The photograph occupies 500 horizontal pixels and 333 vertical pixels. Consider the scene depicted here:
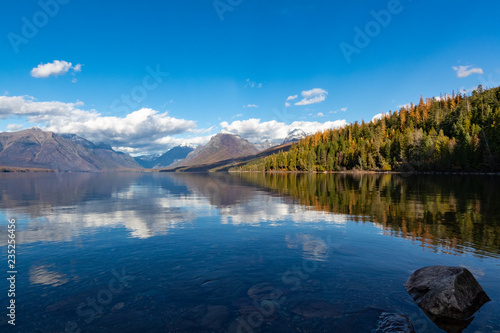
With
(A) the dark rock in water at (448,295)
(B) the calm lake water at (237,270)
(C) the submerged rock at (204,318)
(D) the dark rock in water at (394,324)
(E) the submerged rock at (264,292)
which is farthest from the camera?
(E) the submerged rock at (264,292)

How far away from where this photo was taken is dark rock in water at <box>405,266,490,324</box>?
12781mm

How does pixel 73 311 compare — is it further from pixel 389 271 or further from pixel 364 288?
pixel 389 271

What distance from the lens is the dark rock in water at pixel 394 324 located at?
1163cm

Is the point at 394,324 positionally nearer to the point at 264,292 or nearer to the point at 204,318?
the point at 264,292

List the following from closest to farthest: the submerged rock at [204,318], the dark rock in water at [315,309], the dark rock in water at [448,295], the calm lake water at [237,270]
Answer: the submerged rock at [204,318] < the calm lake water at [237,270] < the dark rock in water at [448,295] < the dark rock in water at [315,309]

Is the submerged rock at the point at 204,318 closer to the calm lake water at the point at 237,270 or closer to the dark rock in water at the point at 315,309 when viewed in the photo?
the calm lake water at the point at 237,270

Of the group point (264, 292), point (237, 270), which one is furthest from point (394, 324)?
point (237, 270)

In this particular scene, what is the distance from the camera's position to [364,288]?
51.1ft

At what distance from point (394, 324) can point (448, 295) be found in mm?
3448

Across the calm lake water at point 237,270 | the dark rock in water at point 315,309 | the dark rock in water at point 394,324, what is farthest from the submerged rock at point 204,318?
the dark rock in water at point 394,324

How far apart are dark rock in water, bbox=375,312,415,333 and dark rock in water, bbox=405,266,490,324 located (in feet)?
4.91

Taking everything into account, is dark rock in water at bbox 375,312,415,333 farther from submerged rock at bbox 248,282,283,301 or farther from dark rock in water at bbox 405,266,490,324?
submerged rock at bbox 248,282,283,301

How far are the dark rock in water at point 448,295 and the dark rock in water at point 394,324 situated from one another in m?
1.50

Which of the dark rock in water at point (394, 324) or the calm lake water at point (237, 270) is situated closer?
the dark rock in water at point (394, 324)
